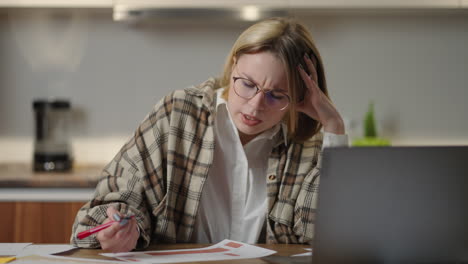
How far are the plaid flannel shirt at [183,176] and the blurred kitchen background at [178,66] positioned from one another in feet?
4.53

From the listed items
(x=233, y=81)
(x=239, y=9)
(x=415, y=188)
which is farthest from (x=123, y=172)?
(x=239, y=9)

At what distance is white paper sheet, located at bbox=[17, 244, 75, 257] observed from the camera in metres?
1.15

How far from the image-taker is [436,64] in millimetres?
2980

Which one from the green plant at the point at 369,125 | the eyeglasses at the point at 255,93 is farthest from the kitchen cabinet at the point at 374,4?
the eyeglasses at the point at 255,93

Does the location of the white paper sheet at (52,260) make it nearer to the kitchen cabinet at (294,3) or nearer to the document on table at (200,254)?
the document on table at (200,254)

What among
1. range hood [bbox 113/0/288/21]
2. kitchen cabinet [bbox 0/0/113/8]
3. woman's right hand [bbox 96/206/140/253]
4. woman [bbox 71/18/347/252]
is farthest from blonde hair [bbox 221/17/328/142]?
kitchen cabinet [bbox 0/0/113/8]

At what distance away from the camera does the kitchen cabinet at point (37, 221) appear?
229cm

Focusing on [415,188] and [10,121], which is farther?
[10,121]

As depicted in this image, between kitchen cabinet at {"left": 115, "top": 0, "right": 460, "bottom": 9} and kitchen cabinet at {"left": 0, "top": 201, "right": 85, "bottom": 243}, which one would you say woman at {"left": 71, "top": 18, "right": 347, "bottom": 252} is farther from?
kitchen cabinet at {"left": 115, "top": 0, "right": 460, "bottom": 9}

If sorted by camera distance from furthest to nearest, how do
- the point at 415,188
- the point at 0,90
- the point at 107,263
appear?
the point at 0,90 < the point at 107,263 < the point at 415,188

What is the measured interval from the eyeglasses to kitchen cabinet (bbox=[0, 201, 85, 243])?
1171mm

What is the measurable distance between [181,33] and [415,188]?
7.00ft

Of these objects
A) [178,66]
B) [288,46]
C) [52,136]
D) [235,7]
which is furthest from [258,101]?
[52,136]

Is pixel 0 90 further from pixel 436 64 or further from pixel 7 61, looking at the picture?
pixel 436 64
